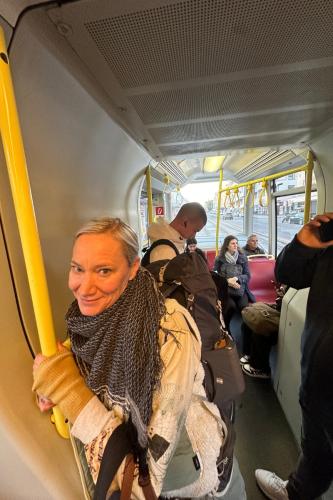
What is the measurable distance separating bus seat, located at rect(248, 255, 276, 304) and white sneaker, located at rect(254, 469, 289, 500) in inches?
120

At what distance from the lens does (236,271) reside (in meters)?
4.12

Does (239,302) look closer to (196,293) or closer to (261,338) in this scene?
(261,338)

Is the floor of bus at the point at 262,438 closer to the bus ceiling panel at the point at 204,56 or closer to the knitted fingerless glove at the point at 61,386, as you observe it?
the knitted fingerless glove at the point at 61,386

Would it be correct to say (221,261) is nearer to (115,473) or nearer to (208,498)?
(208,498)

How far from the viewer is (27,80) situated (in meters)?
0.86

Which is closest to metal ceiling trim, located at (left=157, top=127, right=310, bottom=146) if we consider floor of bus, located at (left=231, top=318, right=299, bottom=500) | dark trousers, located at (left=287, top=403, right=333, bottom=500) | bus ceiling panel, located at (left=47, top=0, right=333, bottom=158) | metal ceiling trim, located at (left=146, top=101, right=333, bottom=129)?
bus ceiling panel, located at (left=47, top=0, right=333, bottom=158)

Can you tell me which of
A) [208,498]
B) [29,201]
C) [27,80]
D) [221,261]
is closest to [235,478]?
[208,498]

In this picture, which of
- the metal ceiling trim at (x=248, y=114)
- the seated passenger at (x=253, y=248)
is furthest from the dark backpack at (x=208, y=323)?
the seated passenger at (x=253, y=248)

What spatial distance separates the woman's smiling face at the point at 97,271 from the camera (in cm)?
82

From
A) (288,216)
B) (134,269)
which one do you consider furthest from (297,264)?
(288,216)

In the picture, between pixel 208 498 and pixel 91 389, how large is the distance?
915mm

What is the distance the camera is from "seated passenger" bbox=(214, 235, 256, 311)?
4.03m

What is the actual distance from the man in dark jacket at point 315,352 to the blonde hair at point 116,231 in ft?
3.36

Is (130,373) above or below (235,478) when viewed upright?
above
